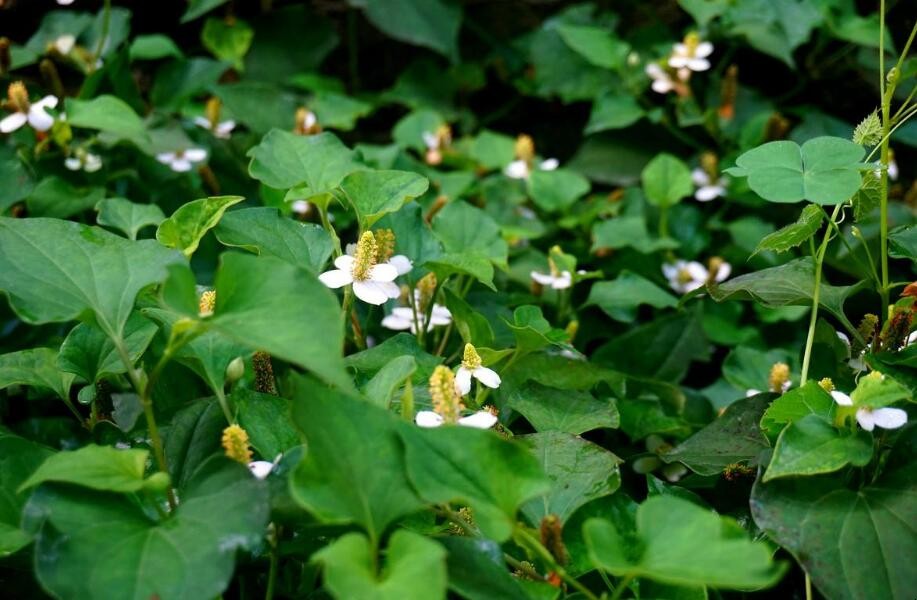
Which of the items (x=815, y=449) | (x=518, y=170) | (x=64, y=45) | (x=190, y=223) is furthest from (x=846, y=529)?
(x=64, y=45)

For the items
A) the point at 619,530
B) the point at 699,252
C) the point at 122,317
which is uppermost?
A: the point at 122,317

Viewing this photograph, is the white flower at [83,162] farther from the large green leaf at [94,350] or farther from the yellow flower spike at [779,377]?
the yellow flower spike at [779,377]

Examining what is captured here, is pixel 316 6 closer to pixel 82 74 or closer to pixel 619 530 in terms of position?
pixel 82 74

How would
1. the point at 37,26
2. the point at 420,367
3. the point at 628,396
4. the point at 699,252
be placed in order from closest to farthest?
the point at 420,367 < the point at 628,396 < the point at 699,252 < the point at 37,26

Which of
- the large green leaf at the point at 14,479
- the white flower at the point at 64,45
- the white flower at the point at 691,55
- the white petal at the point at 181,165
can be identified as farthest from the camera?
the white flower at the point at 691,55

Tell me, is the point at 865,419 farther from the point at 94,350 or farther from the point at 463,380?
the point at 94,350

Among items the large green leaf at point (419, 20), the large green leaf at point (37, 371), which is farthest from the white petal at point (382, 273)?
the large green leaf at point (419, 20)

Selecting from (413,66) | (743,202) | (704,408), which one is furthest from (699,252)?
(413,66)
